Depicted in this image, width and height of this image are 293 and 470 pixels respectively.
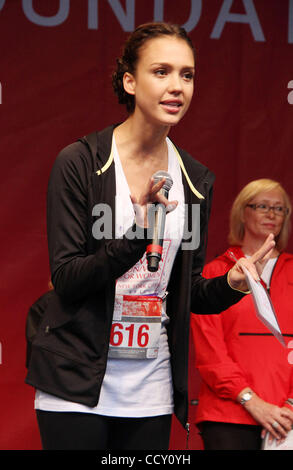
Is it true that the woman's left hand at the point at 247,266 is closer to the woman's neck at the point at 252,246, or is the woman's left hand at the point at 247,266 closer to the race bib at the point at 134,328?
the race bib at the point at 134,328

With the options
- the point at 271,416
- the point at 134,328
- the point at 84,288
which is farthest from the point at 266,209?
the point at 84,288

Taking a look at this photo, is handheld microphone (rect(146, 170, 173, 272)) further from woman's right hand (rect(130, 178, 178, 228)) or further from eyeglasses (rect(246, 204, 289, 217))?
eyeglasses (rect(246, 204, 289, 217))

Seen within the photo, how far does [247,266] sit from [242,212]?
70.1 inches

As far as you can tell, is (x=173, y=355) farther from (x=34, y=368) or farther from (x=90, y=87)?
(x=90, y=87)

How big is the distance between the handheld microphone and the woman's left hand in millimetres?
365

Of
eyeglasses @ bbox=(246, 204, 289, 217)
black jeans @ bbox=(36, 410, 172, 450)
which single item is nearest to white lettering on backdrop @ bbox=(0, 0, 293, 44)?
eyeglasses @ bbox=(246, 204, 289, 217)

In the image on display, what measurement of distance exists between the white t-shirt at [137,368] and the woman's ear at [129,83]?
156 millimetres

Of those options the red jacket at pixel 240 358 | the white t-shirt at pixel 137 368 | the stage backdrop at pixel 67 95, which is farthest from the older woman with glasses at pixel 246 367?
the white t-shirt at pixel 137 368

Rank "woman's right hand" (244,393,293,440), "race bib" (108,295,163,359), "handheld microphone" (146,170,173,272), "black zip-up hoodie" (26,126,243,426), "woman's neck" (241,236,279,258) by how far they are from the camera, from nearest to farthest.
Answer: "handheld microphone" (146,170,173,272)
"black zip-up hoodie" (26,126,243,426)
"race bib" (108,295,163,359)
"woman's right hand" (244,393,293,440)
"woman's neck" (241,236,279,258)

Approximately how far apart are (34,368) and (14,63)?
7.26 feet

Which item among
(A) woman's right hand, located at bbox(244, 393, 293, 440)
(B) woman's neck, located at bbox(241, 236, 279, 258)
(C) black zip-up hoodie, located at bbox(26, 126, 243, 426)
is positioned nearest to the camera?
(C) black zip-up hoodie, located at bbox(26, 126, 243, 426)

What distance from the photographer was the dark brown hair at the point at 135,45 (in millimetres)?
2119

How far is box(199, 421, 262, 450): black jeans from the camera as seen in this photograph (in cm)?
325

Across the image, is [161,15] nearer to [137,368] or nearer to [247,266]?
[247,266]
